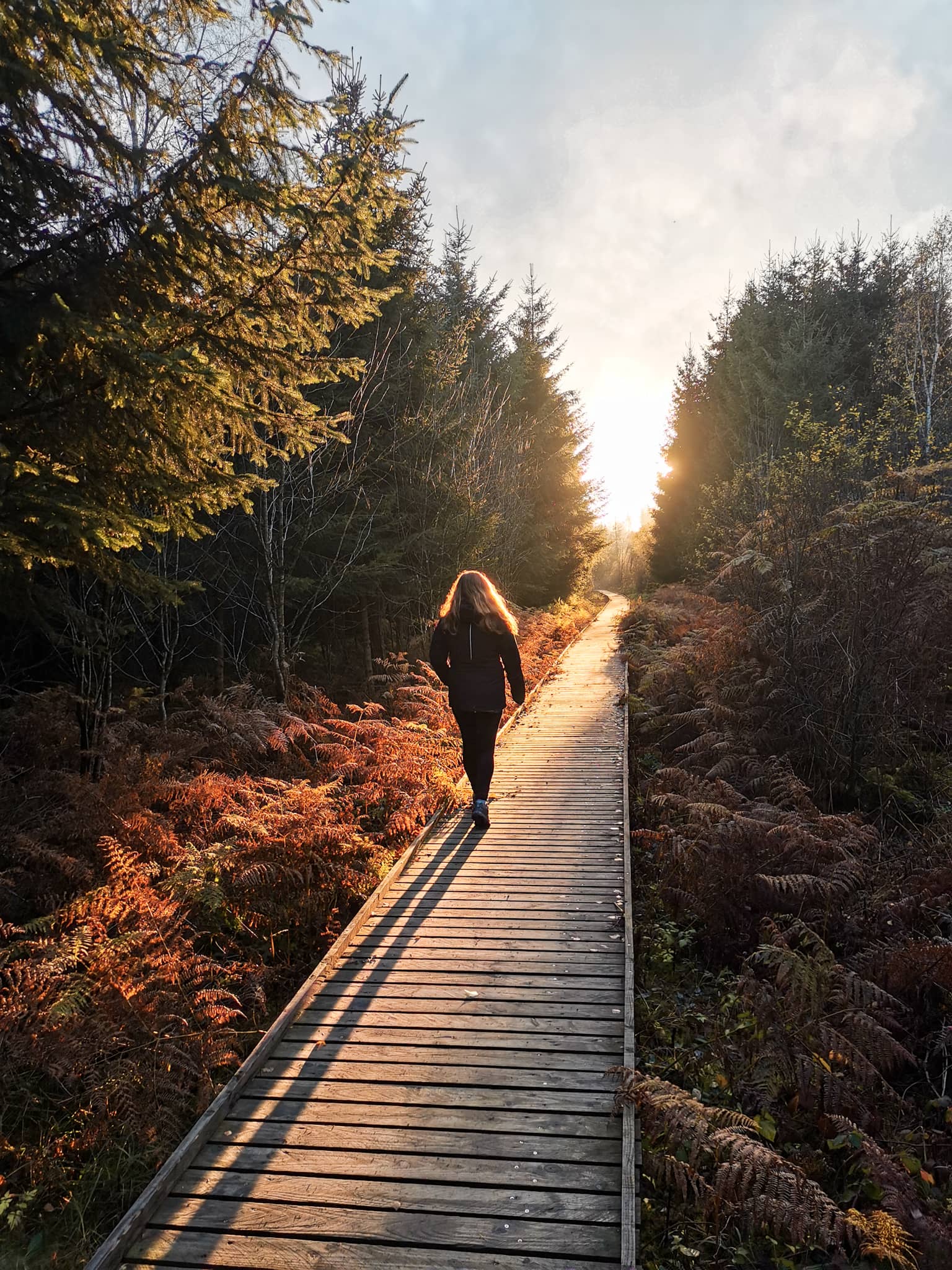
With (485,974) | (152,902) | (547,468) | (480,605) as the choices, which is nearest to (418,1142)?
(485,974)

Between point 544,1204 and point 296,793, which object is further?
point 296,793

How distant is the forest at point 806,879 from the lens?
3209 mm

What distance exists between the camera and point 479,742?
727cm

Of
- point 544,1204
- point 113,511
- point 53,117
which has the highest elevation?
point 53,117

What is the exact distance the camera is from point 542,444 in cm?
2934

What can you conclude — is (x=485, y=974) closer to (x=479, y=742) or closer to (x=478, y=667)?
(x=479, y=742)

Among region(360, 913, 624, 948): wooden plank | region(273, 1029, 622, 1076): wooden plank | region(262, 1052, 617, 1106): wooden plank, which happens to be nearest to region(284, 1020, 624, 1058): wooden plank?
region(273, 1029, 622, 1076): wooden plank

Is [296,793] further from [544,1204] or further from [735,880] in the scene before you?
[544,1204]

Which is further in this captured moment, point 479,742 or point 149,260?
point 479,742

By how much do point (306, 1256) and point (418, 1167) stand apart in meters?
0.58

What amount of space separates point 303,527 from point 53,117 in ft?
27.2

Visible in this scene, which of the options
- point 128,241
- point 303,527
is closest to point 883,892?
point 128,241

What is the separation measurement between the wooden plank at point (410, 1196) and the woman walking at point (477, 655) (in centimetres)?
422

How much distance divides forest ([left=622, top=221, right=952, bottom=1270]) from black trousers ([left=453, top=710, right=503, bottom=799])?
175cm
